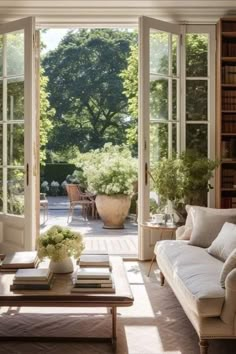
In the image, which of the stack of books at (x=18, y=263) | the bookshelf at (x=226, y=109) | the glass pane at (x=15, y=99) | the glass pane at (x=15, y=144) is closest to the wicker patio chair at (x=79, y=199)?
the glass pane at (x=15, y=144)

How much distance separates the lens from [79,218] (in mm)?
10859

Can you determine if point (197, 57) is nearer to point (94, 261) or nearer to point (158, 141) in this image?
point (158, 141)

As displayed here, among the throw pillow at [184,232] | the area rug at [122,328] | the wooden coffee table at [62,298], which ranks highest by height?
the throw pillow at [184,232]

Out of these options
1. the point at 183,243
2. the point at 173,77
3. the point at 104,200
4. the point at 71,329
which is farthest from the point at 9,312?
the point at 104,200

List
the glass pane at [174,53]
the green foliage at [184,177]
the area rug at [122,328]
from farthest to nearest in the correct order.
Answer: the glass pane at [174,53]
the green foliage at [184,177]
the area rug at [122,328]

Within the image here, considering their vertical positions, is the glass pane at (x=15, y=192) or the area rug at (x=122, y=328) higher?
the glass pane at (x=15, y=192)

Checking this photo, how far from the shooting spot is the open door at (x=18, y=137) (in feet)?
19.2

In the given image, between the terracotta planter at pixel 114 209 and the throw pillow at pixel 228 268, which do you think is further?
the terracotta planter at pixel 114 209

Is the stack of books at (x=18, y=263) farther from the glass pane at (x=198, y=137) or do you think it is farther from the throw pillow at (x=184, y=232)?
the glass pane at (x=198, y=137)

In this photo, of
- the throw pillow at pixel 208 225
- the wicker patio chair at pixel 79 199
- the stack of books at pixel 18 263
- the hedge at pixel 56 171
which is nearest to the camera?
the stack of books at pixel 18 263

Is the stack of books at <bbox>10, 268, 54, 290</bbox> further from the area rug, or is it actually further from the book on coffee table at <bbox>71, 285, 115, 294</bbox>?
the area rug

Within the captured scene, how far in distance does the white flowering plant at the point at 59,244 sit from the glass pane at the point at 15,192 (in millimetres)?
2464

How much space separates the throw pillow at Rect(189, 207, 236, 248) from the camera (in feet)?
14.5

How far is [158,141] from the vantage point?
20.3 feet
